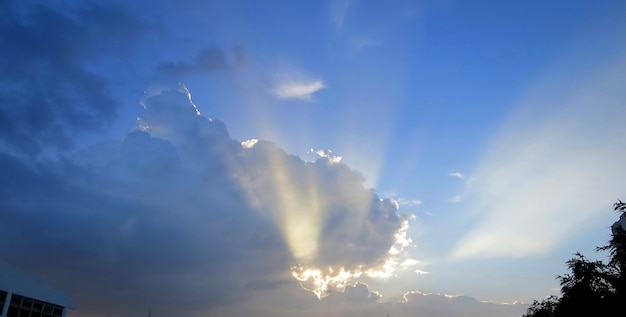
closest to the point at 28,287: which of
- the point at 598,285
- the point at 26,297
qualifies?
the point at 26,297

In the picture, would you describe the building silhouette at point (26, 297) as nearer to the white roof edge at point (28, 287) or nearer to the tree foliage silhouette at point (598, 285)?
the white roof edge at point (28, 287)

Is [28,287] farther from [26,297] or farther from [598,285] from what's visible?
[598,285]

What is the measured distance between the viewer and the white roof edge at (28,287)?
48719 millimetres

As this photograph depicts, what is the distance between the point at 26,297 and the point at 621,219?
9953cm

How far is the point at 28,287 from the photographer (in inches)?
2066

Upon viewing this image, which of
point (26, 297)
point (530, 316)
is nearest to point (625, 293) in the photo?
point (530, 316)

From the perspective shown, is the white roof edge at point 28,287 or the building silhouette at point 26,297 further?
the white roof edge at point 28,287

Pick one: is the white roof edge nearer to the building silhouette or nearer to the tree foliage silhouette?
the building silhouette

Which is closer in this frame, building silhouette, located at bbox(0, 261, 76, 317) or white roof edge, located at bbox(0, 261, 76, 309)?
building silhouette, located at bbox(0, 261, 76, 317)

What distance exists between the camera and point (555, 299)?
64.1 meters

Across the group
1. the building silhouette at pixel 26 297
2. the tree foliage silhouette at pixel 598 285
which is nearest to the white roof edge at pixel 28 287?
the building silhouette at pixel 26 297

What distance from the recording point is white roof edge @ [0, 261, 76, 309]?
48.7 meters

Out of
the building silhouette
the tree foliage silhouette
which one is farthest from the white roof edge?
the tree foliage silhouette

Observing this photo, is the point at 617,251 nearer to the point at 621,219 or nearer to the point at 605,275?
the point at 605,275
